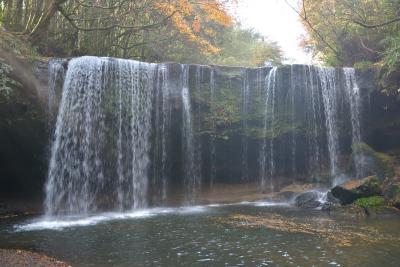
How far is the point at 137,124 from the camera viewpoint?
16.2 metres

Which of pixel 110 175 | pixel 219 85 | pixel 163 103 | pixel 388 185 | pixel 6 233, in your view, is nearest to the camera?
pixel 6 233

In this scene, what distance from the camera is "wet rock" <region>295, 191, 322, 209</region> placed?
1484cm

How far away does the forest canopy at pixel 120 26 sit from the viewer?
54.3ft

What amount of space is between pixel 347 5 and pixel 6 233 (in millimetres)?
15053

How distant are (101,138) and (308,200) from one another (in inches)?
303

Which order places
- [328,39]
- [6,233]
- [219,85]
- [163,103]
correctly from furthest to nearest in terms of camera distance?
[328,39] < [219,85] < [163,103] < [6,233]

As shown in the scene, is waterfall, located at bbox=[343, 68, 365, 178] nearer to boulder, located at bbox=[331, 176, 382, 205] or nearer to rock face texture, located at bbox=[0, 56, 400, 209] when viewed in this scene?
rock face texture, located at bbox=[0, 56, 400, 209]

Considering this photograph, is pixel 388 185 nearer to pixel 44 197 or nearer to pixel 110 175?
pixel 110 175


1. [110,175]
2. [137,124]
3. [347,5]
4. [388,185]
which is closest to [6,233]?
[110,175]

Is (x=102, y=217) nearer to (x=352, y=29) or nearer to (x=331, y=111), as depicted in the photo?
(x=331, y=111)

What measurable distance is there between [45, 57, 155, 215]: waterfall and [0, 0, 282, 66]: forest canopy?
1.89 m

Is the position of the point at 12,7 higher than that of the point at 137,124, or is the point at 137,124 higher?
the point at 12,7

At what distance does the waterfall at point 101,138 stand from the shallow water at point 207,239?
186 centimetres

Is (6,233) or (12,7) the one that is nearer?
(6,233)
